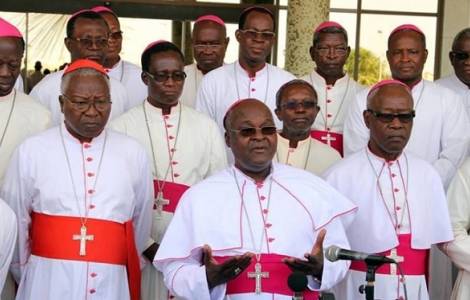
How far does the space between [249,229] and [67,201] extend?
3.86 feet

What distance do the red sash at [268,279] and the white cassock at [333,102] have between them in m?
2.65

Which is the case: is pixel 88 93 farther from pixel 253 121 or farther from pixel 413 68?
pixel 413 68

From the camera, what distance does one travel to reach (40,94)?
277 inches

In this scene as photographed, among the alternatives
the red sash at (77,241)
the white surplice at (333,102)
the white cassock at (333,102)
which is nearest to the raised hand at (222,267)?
the red sash at (77,241)

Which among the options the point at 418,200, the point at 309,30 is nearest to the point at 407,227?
the point at 418,200

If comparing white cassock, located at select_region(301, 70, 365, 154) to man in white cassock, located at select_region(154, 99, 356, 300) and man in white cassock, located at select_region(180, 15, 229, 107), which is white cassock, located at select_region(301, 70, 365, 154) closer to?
man in white cassock, located at select_region(180, 15, 229, 107)

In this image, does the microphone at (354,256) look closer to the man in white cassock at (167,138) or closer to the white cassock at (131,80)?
the man in white cassock at (167,138)

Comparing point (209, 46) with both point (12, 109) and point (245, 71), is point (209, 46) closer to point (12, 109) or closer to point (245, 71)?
point (245, 71)

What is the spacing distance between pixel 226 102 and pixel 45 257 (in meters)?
2.36

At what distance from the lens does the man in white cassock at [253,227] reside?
4.67m

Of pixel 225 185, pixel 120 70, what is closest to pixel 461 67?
pixel 120 70

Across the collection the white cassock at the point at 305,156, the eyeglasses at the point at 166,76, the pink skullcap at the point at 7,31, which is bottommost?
the white cassock at the point at 305,156

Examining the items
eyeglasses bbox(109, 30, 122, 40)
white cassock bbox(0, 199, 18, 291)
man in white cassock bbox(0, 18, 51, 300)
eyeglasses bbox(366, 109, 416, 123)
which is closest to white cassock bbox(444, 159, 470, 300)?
eyeglasses bbox(366, 109, 416, 123)

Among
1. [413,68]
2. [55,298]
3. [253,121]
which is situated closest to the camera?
[253,121]
